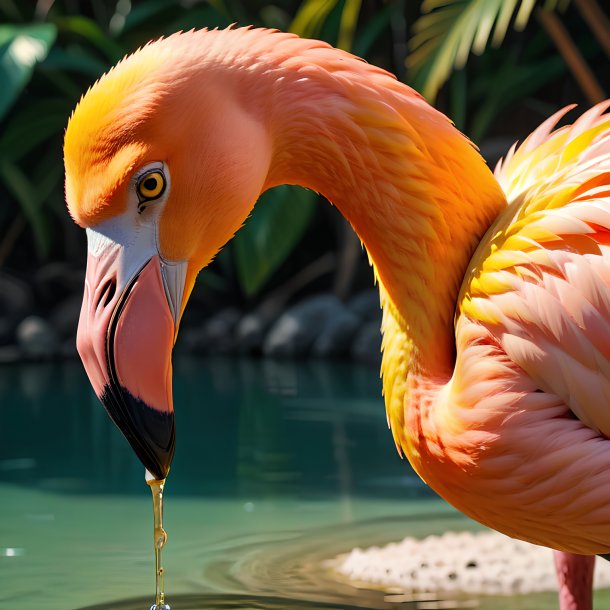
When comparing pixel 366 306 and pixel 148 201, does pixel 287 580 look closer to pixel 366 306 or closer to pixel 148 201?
pixel 148 201

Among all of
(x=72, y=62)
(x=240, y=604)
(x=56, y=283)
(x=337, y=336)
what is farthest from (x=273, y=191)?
(x=240, y=604)

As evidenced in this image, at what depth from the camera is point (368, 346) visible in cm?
780

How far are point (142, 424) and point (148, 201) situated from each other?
1.01 feet

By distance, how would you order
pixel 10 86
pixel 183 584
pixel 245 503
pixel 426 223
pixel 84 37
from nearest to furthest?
1. pixel 426 223
2. pixel 183 584
3. pixel 245 503
4. pixel 10 86
5. pixel 84 37

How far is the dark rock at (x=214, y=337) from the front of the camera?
845cm

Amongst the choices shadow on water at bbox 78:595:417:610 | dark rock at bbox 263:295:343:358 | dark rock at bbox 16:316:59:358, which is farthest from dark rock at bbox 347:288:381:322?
shadow on water at bbox 78:595:417:610

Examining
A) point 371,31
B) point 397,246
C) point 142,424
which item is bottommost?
point 142,424

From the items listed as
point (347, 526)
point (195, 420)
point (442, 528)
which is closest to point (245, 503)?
point (347, 526)

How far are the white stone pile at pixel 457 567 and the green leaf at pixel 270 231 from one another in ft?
14.7

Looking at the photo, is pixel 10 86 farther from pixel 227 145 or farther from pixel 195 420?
pixel 227 145

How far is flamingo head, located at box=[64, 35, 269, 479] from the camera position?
1.59 meters

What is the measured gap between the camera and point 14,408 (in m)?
6.23

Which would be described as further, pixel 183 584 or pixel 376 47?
pixel 376 47

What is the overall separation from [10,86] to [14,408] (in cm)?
209
